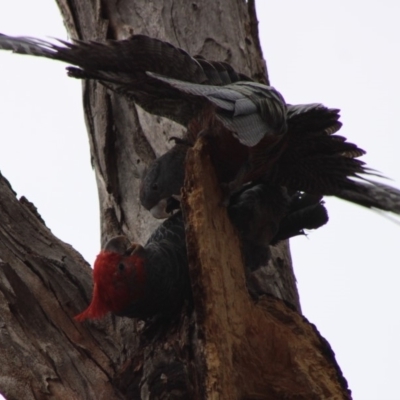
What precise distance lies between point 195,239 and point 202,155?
333 mm

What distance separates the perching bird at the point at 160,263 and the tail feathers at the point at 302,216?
0.22 m

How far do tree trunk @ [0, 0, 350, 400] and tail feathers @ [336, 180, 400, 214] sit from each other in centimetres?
47

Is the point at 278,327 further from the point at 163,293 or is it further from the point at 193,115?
the point at 193,115

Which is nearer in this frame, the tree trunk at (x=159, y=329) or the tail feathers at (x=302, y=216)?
the tree trunk at (x=159, y=329)

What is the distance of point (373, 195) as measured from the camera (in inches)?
141

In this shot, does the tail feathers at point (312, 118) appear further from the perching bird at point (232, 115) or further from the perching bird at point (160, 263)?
the perching bird at point (160, 263)

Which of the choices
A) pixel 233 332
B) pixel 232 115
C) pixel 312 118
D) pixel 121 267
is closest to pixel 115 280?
pixel 121 267

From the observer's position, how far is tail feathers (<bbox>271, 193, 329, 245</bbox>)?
147 inches

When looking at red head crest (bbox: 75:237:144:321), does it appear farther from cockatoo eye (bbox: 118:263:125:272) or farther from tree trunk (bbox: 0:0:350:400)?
tree trunk (bbox: 0:0:350:400)

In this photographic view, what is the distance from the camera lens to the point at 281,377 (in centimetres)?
298

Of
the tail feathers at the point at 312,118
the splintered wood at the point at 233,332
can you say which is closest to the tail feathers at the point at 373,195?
the tail feathers at the point at 312,118

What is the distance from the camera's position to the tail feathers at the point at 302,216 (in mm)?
3740

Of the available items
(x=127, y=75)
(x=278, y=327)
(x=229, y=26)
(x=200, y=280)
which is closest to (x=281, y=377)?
(x=278, y=327)

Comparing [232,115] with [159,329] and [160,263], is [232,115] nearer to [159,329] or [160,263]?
[160,263]
